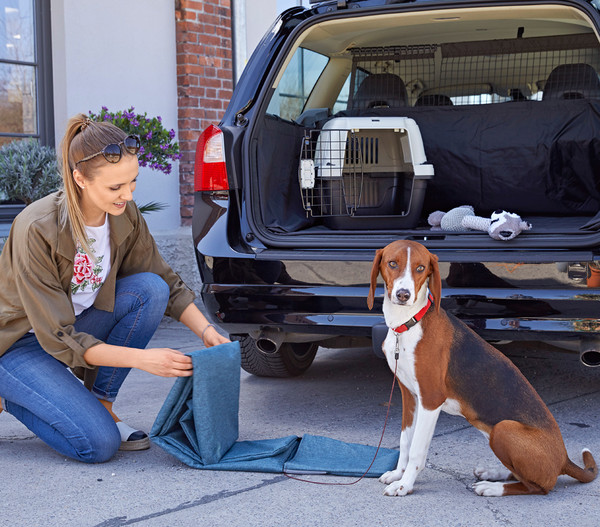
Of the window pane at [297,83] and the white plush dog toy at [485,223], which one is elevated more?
the window pane at [297,83]

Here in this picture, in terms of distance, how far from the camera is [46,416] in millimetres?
3242

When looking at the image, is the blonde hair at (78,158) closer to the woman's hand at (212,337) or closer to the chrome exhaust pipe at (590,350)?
the woman's hand at (212,337)

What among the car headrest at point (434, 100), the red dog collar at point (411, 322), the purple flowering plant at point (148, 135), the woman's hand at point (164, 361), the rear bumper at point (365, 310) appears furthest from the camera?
the purple flowering plant at point (148, 135)

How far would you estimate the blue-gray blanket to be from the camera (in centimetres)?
317

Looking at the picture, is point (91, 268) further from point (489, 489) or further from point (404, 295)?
point (489, 489)

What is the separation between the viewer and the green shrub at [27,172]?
5738 mm

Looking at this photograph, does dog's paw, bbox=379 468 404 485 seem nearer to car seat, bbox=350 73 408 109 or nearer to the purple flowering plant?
car seat, bbox=350 73 408 109

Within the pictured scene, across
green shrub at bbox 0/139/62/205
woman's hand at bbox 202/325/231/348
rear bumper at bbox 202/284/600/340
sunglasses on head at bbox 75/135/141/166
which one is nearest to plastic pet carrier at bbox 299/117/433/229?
rear bumper at bbox 202/284/600/340

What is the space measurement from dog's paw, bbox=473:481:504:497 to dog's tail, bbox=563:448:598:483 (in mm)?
222

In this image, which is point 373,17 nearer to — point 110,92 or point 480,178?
point 480,178

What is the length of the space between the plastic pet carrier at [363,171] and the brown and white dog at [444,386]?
4.79 ft

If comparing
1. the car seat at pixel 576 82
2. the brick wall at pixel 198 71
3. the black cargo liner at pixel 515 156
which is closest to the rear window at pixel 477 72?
the car seat at pixel 576 82

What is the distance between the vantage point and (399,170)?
15.4 feet

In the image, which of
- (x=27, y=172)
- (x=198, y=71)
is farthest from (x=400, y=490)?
(x=198, y=71)
